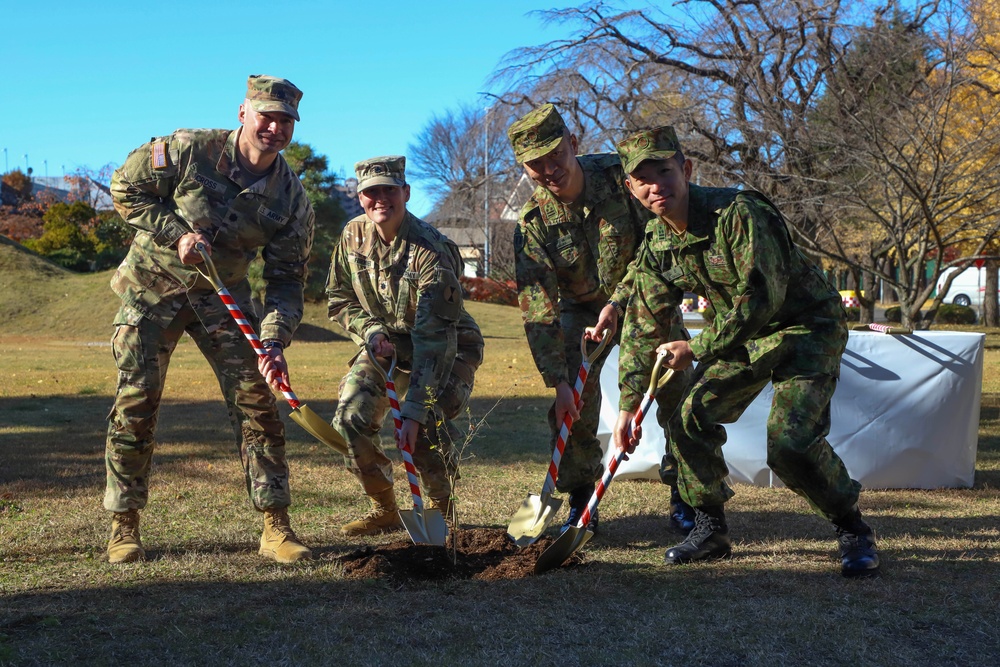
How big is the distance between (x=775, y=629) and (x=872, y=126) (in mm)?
8047

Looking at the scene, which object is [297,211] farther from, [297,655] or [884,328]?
[884,328]

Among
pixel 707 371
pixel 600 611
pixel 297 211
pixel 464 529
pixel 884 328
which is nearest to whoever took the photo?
pixel 600 611

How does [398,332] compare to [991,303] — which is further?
[991,303]

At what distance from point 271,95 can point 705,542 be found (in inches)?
115

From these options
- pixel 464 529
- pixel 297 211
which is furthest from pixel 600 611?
pixel 297 211

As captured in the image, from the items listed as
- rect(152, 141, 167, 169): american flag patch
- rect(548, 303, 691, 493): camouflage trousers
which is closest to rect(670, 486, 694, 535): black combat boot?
rect(548, 303, 691, 493): camouflage trousers

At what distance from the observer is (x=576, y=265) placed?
5246mm

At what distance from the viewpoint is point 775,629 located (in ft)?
12.2

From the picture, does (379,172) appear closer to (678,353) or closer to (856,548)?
(678,353)

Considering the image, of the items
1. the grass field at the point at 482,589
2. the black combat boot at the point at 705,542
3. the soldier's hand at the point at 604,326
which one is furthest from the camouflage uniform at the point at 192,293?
the black combat boot at the point at 705,542

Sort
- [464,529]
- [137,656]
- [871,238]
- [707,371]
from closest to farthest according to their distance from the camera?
[137,656] → [707,371] → [464,529] → [871,238]

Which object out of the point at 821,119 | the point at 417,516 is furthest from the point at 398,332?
the point at 821,119

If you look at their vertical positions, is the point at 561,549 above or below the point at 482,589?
above

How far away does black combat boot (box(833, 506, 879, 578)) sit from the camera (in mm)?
4391
